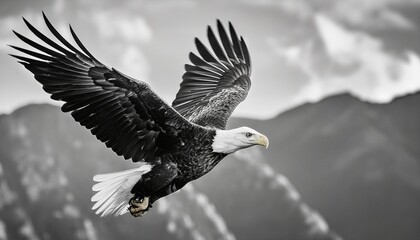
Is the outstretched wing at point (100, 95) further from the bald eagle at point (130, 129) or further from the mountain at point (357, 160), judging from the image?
the mountain at point (357, 160)

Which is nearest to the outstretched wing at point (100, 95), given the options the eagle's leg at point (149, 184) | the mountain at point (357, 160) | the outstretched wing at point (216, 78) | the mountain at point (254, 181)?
the eagle's leg at point (149, 184)

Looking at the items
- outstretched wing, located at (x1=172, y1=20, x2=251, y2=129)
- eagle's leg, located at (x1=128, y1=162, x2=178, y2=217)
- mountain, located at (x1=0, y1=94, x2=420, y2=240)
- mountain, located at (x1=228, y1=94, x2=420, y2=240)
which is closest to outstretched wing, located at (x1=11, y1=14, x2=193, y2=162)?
eagle's leg, located at (x1=128, y1=162, x2=178, y2=217)

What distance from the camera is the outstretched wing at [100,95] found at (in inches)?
152

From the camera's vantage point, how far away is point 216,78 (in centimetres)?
568

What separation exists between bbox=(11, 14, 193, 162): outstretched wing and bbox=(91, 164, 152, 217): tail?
35 cm

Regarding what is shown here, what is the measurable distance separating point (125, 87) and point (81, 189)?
10.8 meters

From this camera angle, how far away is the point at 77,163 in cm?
1434

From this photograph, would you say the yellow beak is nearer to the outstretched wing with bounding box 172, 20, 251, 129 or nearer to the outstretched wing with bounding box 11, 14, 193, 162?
the outstretched wing with bounding box 11, 14, 193, 162

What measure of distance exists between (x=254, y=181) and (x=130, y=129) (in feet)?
34.4

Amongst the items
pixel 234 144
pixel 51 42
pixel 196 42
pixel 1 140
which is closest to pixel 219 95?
pixel 196 42

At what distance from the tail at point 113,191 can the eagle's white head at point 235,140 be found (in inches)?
28.0

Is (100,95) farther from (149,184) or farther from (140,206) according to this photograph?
(140,206)

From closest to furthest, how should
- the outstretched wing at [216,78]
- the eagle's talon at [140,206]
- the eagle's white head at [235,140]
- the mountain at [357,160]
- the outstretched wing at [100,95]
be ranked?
the outstretched wing at [100,95], the eagle's white head at [235,140], the eagle's talon at [140,206], the outstretched wing at [216,78], the mountain at [357,160]

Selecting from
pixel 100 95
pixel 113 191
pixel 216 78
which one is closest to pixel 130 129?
pixel 100 95
